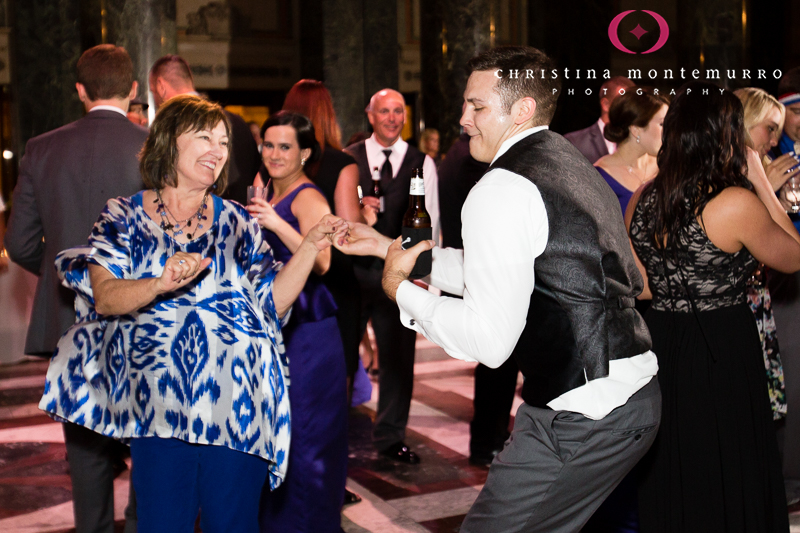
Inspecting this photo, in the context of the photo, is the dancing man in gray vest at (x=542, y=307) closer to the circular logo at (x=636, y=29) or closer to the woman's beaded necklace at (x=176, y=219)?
the woman's beaded necklace at (x=176, y=219)

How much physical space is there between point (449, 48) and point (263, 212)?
187 inches

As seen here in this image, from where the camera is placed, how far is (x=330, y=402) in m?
3.33

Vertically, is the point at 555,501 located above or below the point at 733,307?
below

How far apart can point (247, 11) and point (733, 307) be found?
12.9m

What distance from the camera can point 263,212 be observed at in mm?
2969

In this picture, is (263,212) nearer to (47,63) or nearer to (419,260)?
(419,260)

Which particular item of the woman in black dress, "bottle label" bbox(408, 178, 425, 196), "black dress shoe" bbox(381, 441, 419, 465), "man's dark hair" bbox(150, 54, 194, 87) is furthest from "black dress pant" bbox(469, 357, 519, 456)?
"man's dark hair" bbox(150, 54, 194, 87)

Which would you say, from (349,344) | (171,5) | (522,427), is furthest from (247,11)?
(522,427)

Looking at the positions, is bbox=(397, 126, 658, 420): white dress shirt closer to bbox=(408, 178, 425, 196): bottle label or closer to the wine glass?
bbox=(408, 178, 425, 196): bottle label

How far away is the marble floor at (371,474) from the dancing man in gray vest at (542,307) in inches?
65.0

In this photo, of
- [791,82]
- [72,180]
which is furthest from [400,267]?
[791,82]

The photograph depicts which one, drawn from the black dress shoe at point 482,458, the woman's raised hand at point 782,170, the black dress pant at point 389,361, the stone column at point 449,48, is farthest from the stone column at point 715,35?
the black dress shoe at point 482,458

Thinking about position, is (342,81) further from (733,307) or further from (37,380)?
(733,307)

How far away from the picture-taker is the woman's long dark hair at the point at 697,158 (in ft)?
9.01
